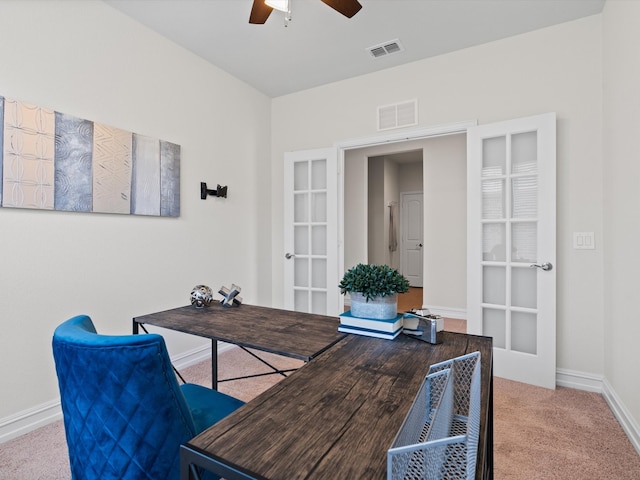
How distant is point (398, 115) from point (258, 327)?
2646 mm

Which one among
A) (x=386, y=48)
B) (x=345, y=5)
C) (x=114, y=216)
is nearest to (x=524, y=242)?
(x=386, y=48)

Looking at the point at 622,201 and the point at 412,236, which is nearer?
the point at 622,201

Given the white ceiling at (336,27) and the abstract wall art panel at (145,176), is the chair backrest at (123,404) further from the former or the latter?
the white ceiling at (336,27)

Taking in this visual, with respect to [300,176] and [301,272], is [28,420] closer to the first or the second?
[301,272]

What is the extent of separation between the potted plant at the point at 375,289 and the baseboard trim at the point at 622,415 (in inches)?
65.1

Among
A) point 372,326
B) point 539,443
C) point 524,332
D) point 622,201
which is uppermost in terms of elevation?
point 622,201

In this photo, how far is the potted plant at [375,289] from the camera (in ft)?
4.58

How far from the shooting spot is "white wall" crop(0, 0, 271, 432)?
1987mm

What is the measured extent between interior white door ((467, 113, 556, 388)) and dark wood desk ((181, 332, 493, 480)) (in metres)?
1.85

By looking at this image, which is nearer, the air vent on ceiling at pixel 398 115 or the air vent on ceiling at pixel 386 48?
the air vent on ceiling at pixel 386 48

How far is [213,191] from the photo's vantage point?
3.28m

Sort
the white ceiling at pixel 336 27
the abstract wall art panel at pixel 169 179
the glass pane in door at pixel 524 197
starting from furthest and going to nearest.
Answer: the abstract wall art panel at pixel 169 179 < the glass pane in door at pixel 524 197 < the white ceiling at pixel 336 27

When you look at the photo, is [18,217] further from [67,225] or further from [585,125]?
[585,125]

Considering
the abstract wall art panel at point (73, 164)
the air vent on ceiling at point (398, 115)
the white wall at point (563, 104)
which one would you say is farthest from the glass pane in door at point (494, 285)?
the abstract wall art panel at point (73, 164)
